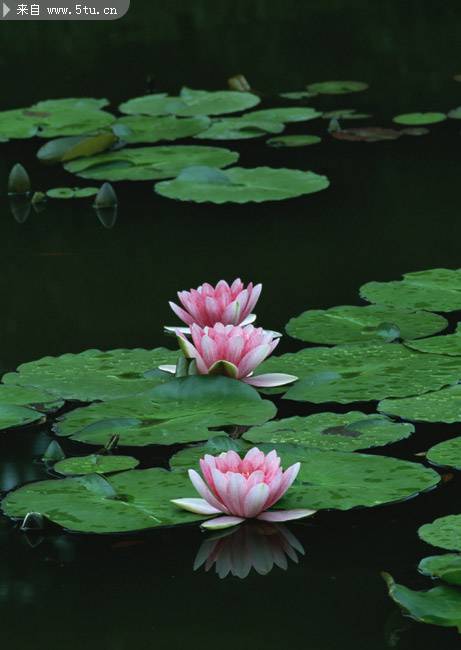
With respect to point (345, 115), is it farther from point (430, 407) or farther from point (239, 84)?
point (430, 407)

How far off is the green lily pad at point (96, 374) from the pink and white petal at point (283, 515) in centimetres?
68

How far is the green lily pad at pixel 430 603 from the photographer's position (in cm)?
209

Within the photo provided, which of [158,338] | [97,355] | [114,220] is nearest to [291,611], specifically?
[97,355]

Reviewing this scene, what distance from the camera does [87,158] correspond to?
18.0 feet

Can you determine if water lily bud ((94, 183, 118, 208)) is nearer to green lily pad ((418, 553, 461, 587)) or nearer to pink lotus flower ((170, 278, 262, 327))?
pink lotus flower ((170, 278, 262, 327))

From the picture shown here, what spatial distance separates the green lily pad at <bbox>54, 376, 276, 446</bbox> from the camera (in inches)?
113

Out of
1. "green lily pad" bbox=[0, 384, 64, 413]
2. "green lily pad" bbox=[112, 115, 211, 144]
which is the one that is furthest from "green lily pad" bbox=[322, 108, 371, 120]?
"green lily pad" bbox=[0, 384, 64, 413]

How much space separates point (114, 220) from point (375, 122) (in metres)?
1.63

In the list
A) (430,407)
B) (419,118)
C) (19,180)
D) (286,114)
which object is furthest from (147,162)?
(430,407)

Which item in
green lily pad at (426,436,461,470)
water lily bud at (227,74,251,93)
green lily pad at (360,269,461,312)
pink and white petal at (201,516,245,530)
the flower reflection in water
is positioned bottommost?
the flower reflection in water

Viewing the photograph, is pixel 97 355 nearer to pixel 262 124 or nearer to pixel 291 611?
pixel 291 611

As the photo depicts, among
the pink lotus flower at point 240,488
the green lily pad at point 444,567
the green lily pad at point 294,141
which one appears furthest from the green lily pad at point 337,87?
the green lily pad at point 444,567

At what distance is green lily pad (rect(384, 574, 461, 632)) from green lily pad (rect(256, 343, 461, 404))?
888mm

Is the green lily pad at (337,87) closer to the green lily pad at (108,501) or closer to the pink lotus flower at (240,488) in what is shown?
the green lily pad at (108,501)
